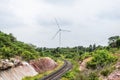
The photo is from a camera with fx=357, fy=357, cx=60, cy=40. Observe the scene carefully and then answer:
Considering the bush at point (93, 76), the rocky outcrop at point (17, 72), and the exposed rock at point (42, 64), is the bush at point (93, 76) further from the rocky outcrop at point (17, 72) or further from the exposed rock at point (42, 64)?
the exposed rock at point (42, 64)

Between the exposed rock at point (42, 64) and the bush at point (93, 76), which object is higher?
the exposed rock at point (42, 64)

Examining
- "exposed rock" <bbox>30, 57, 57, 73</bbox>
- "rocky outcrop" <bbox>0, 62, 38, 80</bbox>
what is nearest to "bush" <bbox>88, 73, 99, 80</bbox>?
"rocky outcrop" <bbox>0, 62, 38, 80</bbox>

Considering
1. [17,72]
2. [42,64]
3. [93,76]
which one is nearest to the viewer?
[93,76]

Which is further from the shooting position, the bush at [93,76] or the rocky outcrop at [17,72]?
the rocky outcrop at [17,72]

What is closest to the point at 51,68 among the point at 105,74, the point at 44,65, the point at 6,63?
the point at 44,65

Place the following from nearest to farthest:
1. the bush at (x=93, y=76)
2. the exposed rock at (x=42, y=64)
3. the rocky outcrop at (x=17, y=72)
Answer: the bush at (x=93, y=76) → the rocky outcrop at (x=17, y=72) → the exposed rock at (x=42, y=64)

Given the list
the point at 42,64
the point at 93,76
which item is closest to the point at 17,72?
the point at 42,64

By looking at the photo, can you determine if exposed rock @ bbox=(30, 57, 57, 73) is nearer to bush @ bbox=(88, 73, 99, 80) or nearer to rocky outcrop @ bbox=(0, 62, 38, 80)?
rocky outcrop @ bbox=(0, 62, 38, 80)

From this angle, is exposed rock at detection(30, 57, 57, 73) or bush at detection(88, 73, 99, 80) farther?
exposed rock at detection(30, 57, 57, 73)

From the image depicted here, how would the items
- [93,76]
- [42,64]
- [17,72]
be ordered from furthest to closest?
[42,64], [17,72], [93,76]

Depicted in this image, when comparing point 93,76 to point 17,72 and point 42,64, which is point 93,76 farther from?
point 42,64

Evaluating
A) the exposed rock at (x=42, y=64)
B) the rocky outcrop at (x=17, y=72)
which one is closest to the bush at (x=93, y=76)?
the rocky outcrop at (x=17, y=72)

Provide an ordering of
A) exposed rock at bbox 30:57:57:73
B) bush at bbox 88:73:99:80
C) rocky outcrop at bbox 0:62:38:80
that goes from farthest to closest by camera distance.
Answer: exposed rock at bbox 30:57:57:73 → rocky outcrop at bbox 0:62:38:80 → bush at bbox 88:73:99:80
